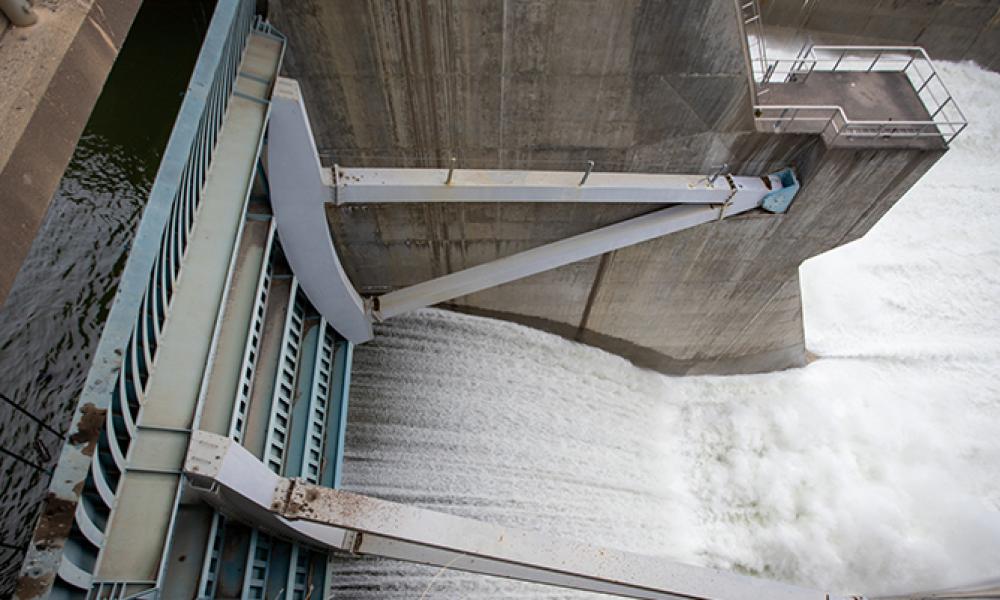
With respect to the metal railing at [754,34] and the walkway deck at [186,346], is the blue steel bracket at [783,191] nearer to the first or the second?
the metal railing at [754,34]

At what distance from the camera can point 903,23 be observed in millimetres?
7953

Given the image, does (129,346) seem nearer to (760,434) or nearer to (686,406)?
(686,406)

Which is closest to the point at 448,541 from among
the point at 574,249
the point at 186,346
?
the point at 186,346

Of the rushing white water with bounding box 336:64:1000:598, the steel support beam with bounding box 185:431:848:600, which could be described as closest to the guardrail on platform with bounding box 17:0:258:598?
the steel support beam with bounding box 185:431:848:600

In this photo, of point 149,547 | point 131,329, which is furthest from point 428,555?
point 131,329

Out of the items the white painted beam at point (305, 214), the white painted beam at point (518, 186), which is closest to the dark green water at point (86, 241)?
the white painted beam at point (305, 214)

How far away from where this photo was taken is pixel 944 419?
24.9ft

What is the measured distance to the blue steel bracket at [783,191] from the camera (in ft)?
18.5

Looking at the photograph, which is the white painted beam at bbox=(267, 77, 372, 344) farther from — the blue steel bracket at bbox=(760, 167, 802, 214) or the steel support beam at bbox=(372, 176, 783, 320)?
the blue steel bracket at bbox=(760, 167, 802, 214)

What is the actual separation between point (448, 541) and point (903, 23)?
8980 mm

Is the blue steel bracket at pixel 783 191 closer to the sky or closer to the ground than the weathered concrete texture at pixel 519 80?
closer to the ground

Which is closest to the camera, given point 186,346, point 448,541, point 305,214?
point 186,346

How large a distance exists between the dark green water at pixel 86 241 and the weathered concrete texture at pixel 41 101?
9.51ft

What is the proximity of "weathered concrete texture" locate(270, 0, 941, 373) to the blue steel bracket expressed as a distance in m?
0.10
